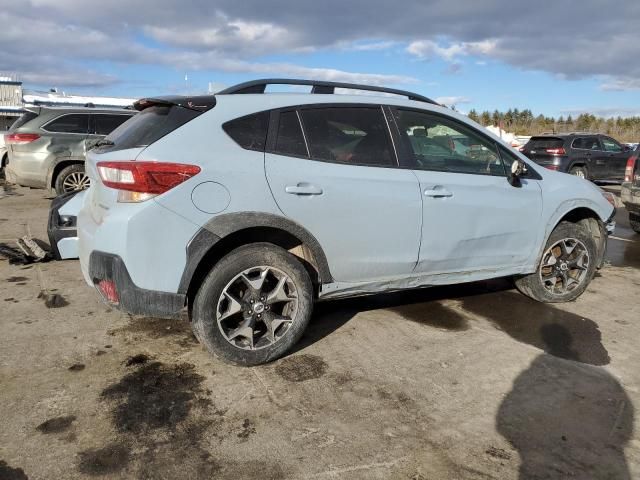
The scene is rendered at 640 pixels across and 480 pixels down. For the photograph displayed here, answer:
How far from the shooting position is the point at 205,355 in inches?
151

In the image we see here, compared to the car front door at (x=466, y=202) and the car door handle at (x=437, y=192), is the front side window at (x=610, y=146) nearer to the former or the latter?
the car front door at (x=466, y=202)

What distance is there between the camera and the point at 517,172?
4.43 m

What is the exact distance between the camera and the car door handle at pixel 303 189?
356 centimetres

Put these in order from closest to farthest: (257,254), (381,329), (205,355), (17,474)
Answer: (17,474) < (257,254) < (205,355) < (381,329)

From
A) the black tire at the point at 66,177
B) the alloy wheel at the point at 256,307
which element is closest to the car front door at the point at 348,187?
the alloy wheel at the point at 256,307

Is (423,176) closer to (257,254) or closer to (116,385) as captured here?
(257,254)

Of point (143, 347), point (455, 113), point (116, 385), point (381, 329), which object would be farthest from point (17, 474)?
point (455, 113)

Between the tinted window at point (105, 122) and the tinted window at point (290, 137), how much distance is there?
297 inches

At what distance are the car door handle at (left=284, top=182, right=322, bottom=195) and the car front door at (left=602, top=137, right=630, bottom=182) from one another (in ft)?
51.0

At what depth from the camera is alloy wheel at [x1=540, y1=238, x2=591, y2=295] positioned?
5.03m

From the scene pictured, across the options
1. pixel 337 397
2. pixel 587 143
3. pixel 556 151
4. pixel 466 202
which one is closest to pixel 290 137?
pixel 466 202

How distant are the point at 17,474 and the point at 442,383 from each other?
2438 millimetres

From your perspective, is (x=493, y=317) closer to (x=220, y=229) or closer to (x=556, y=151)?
(x=220, y=229)

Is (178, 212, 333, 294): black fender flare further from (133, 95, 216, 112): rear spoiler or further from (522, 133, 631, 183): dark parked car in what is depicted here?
(522, 133, 631, 183): dark parked car
